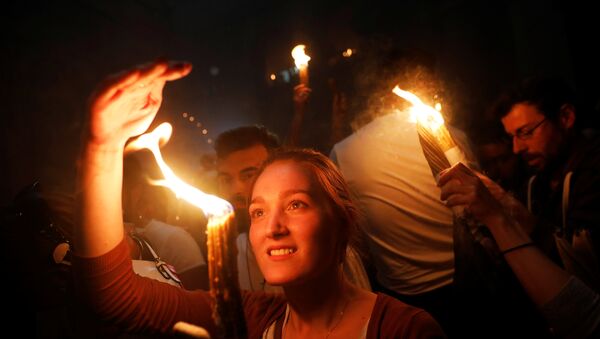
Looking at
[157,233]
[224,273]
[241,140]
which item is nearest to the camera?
[224,273]

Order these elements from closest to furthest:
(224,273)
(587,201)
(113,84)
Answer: (224,273)
(113,84)
(587,201)

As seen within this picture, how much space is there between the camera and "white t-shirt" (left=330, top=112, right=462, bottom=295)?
315 centimetres

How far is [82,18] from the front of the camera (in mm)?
7910

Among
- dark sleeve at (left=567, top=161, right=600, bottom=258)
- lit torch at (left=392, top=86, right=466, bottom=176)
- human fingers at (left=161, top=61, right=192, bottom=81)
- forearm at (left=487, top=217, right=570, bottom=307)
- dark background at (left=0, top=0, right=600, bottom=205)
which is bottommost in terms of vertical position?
forearm at (left=487, top=217, right=570, bottom=307)

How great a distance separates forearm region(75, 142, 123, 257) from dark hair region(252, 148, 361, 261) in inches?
33.6

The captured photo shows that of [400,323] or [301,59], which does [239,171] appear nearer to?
[301,59]

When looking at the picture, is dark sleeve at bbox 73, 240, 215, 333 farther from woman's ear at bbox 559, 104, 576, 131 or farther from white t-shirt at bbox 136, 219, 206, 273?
woman's ear at bbox 559, 104, 576, 131

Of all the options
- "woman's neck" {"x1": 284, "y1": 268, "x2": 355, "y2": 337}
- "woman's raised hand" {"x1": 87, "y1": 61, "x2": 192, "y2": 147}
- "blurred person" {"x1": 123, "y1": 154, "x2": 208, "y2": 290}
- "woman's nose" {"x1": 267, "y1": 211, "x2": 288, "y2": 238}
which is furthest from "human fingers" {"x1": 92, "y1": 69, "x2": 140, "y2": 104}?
"blurred person" {"x1": 123, "y1": 154, "x2": 208, "y2": 290}

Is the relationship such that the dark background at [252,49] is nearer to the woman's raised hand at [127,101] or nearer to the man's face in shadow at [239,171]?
the man's face in shadow at [239,171]

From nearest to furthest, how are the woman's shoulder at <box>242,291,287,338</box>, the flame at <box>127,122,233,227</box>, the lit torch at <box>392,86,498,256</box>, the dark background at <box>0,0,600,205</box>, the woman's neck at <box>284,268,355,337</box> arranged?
the flame at <box>127,122,233,227</box>, the woman's neck at <box>284,268,355,337</box>, the woman's shoulder at <box>242,291,287,338</box>, the lit torch at <box>392,86,498,256</box>, the dark background at <box>0,0,600,205</box>

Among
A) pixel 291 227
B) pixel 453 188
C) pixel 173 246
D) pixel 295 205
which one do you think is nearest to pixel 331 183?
Result: pixel 295 205

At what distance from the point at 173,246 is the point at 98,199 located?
1391mm

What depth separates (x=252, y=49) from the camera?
9.74 meters

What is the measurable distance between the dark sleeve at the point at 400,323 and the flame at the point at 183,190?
946 millimetres
